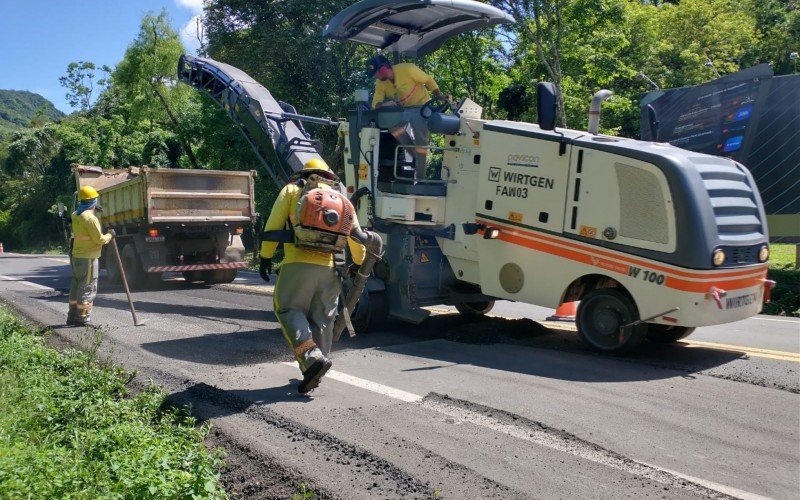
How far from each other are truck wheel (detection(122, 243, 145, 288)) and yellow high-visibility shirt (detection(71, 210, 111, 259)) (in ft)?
16.9

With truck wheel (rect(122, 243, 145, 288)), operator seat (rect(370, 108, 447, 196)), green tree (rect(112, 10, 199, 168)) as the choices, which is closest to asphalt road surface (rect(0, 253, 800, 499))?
operator seat (rect(370, 108, 447, 196))

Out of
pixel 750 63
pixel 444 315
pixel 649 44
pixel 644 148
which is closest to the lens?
pixel 644 148

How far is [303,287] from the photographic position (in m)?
6.18

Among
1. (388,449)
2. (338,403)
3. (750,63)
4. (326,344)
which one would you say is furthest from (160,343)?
(750,63)

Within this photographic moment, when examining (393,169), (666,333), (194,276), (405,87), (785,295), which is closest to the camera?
(666,333)

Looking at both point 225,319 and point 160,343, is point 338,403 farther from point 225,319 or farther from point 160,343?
point 225,319

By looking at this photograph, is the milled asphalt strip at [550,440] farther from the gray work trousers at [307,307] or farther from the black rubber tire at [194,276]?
the black rubber tire at [194,276]

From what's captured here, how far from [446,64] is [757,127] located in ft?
34.6

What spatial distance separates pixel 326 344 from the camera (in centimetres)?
642

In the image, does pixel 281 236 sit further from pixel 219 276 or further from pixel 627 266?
pixel 219 276

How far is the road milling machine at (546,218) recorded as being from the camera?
6.68 metres

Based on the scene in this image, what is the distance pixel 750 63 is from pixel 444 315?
27.7 metres

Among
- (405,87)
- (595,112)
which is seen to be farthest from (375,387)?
(405,87)

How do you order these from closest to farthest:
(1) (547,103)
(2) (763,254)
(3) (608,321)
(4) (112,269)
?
1. (2) (763,254)
2. (3) (608,321)
3. (1) (547,103)
4. (4) (112,269)
